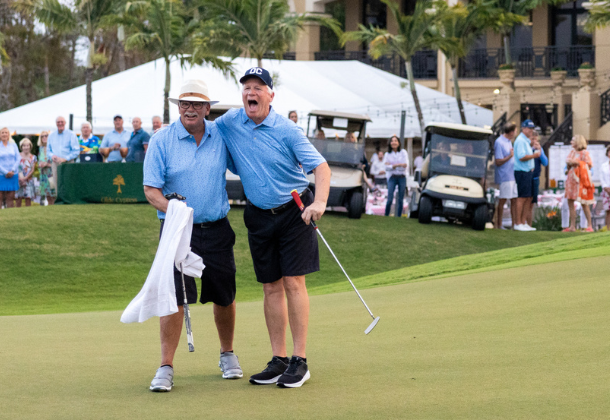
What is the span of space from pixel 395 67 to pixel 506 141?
23746 millimetres

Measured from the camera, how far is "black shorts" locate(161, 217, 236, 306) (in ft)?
17.5

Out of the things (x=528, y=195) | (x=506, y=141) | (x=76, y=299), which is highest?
(x=506, y=141)

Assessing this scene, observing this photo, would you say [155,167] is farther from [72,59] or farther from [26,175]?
[72,59]

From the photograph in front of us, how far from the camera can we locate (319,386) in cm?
488

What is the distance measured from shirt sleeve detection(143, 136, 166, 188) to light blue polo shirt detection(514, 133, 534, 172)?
1378cm

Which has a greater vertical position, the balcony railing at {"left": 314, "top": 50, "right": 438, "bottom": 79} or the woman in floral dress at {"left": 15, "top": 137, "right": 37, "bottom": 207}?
the balcony railing at {"left": 314, "top": 50, "right": 438, "bottom": 79}

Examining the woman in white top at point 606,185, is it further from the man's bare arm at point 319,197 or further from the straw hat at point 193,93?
the straw hat at point 193,93

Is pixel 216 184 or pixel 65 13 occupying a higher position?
pixel 65 13

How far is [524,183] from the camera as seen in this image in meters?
18.2

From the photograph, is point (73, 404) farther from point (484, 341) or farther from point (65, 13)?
point (65, 13)

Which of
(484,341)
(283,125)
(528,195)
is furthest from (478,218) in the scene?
(283,125)

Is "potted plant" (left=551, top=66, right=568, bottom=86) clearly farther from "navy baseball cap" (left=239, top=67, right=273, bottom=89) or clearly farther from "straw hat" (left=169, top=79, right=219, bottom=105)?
"straw hat" (left=169, top=79, right=219, bottom=105)

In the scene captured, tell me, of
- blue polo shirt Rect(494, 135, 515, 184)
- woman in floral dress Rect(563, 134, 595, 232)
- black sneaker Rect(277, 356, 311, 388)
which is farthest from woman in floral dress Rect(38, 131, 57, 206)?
black sneaker Rect(277, 356, 311, 388)

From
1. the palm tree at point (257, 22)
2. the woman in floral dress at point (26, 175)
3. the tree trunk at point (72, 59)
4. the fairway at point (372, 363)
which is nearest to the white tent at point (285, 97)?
the palm tree at point (257, 22)
